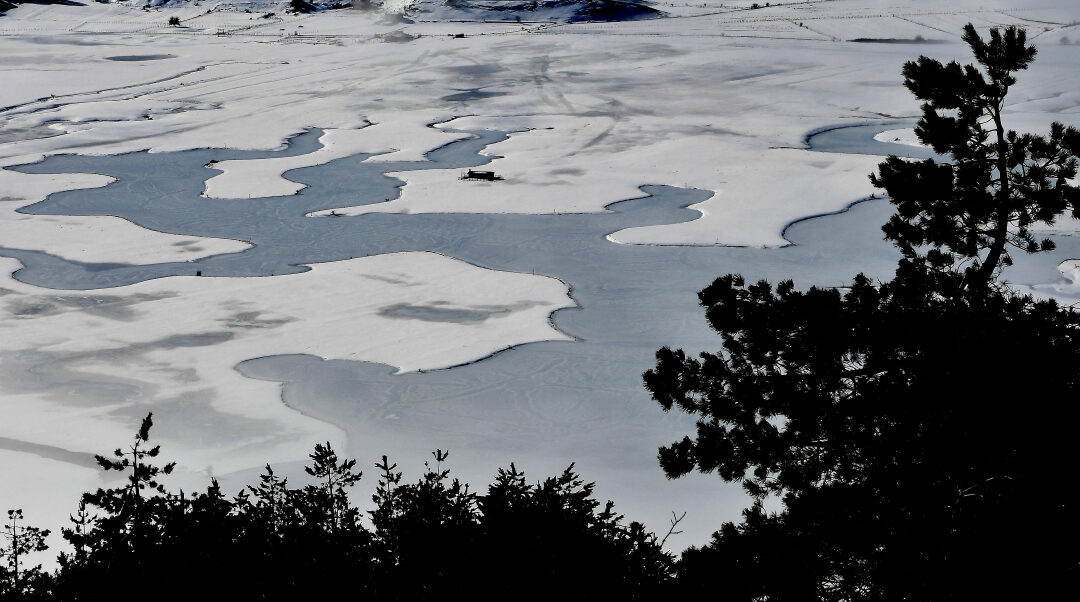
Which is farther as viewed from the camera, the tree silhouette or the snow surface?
the snow surface

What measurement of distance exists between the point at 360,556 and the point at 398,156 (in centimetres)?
2133

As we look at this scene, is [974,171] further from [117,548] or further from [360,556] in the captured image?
[117,548]

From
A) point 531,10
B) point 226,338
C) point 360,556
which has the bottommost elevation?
point 226,338

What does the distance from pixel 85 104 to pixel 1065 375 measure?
33127 mm

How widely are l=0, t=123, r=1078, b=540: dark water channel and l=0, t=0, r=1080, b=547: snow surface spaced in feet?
0.51

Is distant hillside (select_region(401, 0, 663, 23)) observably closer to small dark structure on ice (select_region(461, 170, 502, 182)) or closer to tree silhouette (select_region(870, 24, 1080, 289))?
small dark structure on ice (select_region(461, 170, 502, 182))

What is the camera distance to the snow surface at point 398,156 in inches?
454

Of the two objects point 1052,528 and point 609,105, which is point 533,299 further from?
point 609,105

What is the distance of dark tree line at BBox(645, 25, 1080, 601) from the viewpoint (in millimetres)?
5582

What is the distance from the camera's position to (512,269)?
666 inches

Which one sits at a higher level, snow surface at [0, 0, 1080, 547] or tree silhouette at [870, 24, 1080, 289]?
tree silhouette at [870, 24, 1080, 289]

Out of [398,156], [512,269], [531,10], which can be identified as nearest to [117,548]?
[512,269]

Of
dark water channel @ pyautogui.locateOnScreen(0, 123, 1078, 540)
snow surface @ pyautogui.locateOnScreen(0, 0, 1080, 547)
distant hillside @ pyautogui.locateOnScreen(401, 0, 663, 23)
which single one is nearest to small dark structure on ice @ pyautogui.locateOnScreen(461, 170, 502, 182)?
snow surface @ pyautogui.locateOnScreen(0, 0, 1080, 547)

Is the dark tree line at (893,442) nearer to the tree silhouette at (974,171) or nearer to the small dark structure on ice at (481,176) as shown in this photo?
the tree silhouette at (974,171)
